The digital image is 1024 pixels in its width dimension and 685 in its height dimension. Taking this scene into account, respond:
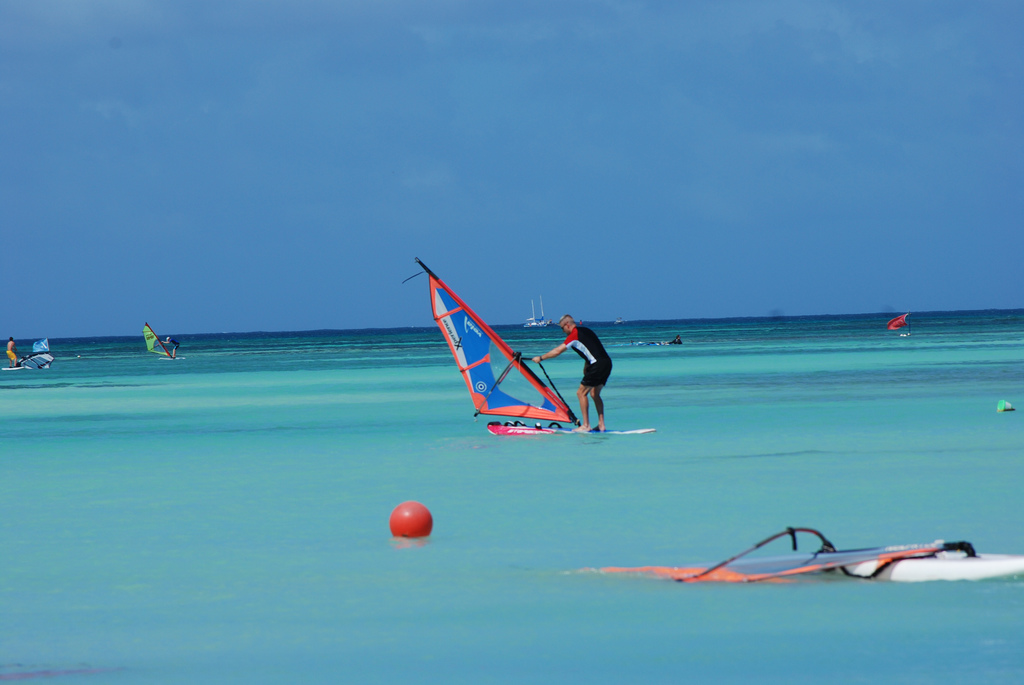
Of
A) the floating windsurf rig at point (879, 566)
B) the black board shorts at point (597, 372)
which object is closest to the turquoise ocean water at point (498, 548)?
the floating windsurf rig at point (879, 566)

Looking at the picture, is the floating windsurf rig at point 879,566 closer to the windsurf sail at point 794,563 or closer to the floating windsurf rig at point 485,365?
the windsurf sail at point 794,563

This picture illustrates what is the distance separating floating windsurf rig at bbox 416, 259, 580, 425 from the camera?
16.9 meters

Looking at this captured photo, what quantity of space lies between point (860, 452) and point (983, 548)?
555 centimetres

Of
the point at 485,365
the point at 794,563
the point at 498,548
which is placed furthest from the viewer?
the point at 485,365

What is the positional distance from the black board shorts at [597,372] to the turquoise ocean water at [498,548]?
997mm

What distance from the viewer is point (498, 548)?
28.2 ft

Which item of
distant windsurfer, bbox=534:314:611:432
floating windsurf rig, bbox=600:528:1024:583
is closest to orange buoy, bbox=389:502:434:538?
floating windsurf rig, bbox=600:528:1024:583

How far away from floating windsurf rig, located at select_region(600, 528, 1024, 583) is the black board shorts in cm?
801

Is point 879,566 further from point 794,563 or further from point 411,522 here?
point 411,522

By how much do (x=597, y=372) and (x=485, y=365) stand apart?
2.31 metres

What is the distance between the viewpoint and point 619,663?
5.82m

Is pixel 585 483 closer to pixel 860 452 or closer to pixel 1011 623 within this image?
pixel 860 452

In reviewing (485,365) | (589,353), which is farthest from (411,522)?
(485,365)

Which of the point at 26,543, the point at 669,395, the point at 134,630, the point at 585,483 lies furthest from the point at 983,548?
the point at 669,395
